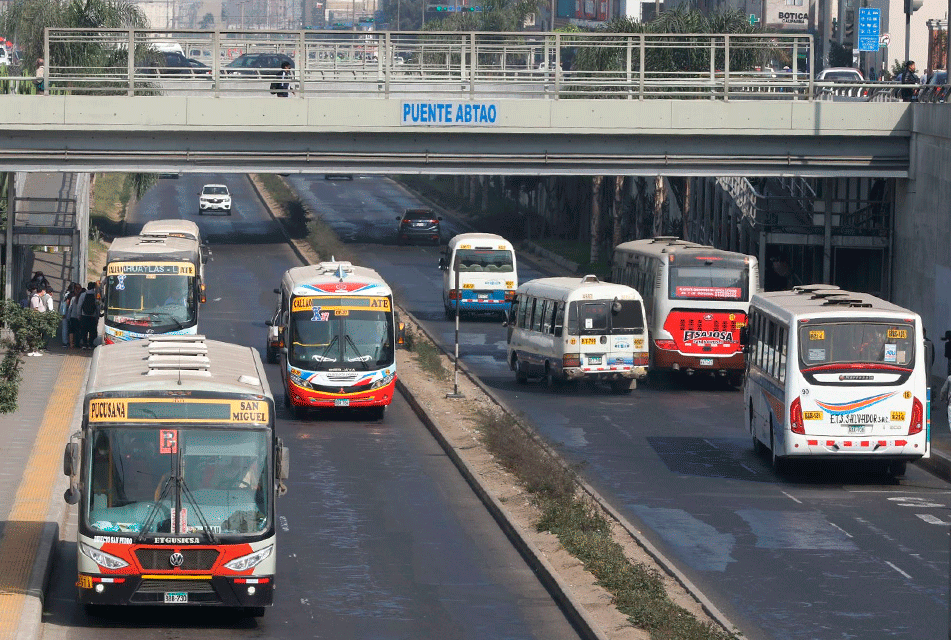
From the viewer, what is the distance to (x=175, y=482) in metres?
14.8

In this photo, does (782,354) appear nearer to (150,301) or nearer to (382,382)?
(382,382)

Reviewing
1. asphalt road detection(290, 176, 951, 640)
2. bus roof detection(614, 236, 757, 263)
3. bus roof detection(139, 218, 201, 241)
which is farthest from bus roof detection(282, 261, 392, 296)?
bus roof detection(139, 218, 201, 241)

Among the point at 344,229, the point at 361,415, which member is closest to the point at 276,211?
the point at 344,229

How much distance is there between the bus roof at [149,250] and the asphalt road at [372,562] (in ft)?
27.5

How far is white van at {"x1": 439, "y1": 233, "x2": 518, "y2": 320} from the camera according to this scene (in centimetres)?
4616

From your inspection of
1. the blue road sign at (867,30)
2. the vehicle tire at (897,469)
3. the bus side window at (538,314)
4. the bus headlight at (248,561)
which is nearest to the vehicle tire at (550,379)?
the bus side window at (538,314)

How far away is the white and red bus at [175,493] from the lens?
14555 millimetres

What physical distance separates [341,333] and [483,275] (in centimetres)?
1699

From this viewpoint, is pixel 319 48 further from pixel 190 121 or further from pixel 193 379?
pixel 193 379

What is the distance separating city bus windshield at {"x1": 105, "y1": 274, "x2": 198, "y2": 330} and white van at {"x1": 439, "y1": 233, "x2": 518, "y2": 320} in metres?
11.7

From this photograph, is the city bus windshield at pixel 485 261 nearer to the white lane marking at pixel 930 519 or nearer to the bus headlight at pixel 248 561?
the white lane marking at pixel 930 519

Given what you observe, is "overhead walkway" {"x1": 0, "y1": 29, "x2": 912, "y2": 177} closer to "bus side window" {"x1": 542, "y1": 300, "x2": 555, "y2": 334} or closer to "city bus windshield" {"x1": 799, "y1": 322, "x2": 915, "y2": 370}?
"bus side window" {"x1": 542, "y1": 300, "x2": 555, "y2": 334}

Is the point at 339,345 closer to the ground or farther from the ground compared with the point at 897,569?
farther from the ground

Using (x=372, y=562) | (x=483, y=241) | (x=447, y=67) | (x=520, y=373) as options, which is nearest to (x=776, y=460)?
(x=372, y=562)
